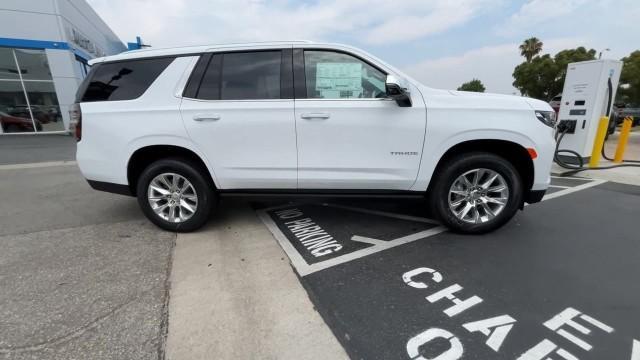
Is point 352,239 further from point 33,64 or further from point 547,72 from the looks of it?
point 547,72

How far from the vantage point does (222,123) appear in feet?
→ 9.97

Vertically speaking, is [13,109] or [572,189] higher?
[13,109]

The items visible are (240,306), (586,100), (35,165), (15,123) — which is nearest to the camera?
(240,306)

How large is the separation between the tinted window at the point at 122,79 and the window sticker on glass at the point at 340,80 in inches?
62.4

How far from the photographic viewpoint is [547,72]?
27547 mm

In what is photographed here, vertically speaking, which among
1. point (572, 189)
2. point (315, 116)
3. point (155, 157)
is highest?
point (315, 116)

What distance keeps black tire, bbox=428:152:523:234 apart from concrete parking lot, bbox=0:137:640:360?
149 millimetres

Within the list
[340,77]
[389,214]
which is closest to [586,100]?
[389,214]

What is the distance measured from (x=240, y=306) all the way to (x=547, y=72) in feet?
113

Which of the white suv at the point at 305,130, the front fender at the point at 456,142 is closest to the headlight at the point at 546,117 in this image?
the white suv at the point at 305,130

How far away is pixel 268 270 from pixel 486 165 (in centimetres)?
236

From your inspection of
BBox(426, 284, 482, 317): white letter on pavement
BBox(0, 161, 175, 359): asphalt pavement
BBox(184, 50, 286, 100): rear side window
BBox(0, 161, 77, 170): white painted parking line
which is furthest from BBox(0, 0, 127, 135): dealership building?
BBox(426, 284, 482, 317): white letter on pavement

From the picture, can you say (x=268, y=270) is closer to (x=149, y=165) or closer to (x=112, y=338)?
(x=112, y=338)

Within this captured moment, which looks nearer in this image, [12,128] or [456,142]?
[456,142]
